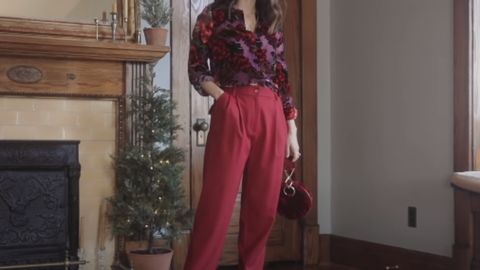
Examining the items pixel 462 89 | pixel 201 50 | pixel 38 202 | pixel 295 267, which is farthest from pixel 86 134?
pixel 462 89

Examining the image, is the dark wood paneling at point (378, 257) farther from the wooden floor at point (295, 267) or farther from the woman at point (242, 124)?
the woman at point (242, 124)

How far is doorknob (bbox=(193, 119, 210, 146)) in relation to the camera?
338 cm

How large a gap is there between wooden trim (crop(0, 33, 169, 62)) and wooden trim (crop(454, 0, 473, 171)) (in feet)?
4.32

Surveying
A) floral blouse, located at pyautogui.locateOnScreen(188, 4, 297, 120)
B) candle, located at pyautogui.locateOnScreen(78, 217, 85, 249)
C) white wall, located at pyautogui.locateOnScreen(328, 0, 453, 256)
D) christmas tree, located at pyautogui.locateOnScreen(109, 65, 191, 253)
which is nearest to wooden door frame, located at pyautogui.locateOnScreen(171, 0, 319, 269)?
white wall, located at pyautogui.locateOnScreen(328, 0, 453, 256)

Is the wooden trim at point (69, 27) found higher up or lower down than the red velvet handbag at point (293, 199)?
higher up

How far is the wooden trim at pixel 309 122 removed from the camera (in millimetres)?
3688

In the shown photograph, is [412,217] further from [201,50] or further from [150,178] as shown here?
[201,50]

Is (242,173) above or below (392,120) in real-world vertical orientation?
below

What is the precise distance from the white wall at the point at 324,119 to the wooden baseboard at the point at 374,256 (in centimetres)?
11

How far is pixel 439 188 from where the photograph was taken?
3027 millimetres

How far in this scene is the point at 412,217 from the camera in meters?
3.17

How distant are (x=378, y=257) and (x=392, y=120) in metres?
0.71

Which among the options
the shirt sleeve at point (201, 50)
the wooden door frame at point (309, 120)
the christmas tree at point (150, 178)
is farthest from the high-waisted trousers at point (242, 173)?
the wooden door frame at point (309, 120)

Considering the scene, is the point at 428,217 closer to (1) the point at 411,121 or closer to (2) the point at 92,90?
(1) the point at 411,121
